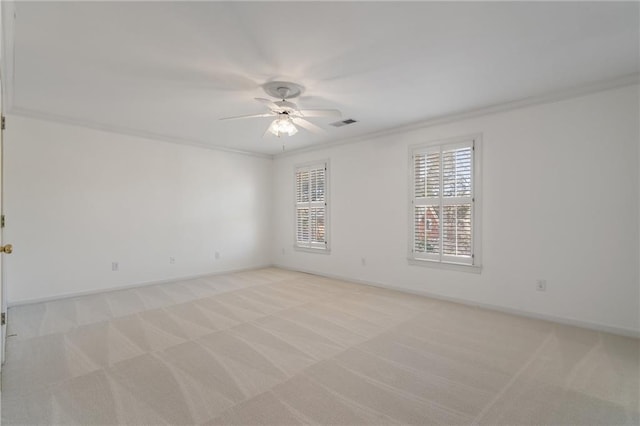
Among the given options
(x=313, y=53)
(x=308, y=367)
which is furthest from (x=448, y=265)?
(x=313, y=53)

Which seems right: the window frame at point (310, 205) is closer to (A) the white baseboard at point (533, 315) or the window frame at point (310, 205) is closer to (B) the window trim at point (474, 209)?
(A) the white baseboard at point (533, 315)

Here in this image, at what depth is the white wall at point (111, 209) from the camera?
161 inches

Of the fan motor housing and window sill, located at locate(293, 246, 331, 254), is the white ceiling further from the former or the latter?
window sill, located at locate(293, 246, 331, 254)

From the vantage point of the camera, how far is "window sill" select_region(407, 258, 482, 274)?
4.08 meters

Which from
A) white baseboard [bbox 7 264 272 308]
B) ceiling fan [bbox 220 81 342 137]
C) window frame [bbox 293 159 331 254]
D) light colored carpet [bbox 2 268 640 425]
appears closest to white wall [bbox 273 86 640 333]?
light colored carpet [bbox 2 268 640 425]

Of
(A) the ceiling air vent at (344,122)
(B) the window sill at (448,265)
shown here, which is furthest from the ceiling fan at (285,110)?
(B) the window sill at (448,265)

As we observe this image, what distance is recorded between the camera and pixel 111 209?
480 centimetres

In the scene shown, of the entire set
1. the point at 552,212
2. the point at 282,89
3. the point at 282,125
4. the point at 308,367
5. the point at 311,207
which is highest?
the point at 282,89

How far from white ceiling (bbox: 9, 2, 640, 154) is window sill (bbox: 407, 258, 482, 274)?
2053mm

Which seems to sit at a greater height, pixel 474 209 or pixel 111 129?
pixel 111 129

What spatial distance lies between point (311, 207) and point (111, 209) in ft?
11.0

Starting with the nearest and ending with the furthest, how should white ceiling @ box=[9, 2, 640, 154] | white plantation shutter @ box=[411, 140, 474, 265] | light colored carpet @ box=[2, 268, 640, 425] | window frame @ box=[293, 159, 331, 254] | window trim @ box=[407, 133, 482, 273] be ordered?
light colored carpet @ box=[2, 268, 640, 425], white ceiling @ box=[9, 2, 640, 154], window trim @ box=[407, 133, 482, 273], white plantation shutter @ box=[411, 140, 474, 265], window frame @ box=[293, 159, 331, 254]

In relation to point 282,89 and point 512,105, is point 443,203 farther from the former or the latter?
point 282,89

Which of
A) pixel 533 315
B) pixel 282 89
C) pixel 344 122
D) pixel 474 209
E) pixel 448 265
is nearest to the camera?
pixel 282 89
